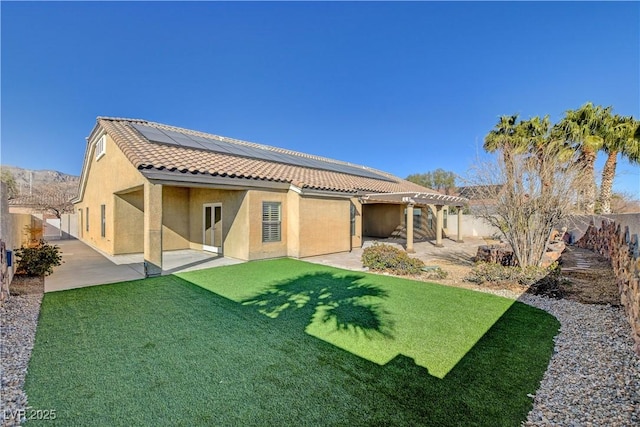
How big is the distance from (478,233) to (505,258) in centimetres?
1917

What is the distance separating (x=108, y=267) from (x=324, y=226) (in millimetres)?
9164

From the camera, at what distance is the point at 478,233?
28031mm

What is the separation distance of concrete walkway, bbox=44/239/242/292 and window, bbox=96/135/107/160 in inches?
209

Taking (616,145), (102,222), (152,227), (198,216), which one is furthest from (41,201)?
(616,145)

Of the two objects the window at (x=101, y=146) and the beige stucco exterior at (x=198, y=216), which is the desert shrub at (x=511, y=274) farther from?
the window at (x=101, y=146)

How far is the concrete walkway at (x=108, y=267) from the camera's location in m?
8.77

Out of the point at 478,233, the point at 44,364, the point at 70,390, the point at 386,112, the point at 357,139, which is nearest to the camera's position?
the point at 70,390

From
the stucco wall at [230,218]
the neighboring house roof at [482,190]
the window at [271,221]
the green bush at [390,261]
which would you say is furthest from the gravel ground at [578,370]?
the window at [271,221]

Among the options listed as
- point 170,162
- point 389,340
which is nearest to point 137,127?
point 170,162

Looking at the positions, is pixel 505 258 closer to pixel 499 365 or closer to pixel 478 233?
pixel 499 365

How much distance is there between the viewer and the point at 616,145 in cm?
1802

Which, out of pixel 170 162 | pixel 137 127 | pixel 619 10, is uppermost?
pixel 619 10

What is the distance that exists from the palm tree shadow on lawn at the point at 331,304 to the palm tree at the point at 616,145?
1825 cm

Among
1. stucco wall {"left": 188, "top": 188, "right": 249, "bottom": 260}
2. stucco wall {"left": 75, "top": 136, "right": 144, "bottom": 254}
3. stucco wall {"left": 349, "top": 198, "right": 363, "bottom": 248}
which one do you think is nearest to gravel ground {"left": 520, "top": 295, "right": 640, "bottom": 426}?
stucco wall {"left": 188, "top": 188, "right": 249, "bottom": 260}
